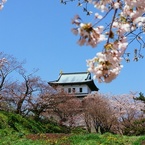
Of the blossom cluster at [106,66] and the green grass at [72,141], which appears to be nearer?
the blossom cluster at [106,66]

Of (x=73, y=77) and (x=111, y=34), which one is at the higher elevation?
(x=73, y=77)

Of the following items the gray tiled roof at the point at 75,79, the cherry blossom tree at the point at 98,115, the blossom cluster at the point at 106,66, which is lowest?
the blossom cluster at the point at 106,66

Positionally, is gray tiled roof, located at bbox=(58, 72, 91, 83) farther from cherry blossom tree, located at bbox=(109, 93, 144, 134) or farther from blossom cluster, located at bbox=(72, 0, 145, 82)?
blossom cluster, located at bbox=(72, 0, 145, 82)

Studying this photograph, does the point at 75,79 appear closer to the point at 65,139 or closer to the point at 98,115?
the point at 98,115

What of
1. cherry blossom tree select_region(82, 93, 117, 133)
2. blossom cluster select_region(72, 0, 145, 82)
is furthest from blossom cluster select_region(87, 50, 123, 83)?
cherry blossom tree select_region(82, 93, 117, 133)

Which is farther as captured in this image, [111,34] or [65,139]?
[65,139]

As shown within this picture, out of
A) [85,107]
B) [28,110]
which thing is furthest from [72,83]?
[28,110]

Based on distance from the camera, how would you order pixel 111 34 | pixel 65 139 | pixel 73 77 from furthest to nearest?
1. pixel 73 77
2. pixel 65 139
3. pixel 111 34

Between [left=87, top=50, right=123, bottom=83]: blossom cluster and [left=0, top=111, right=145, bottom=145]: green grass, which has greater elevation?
[left=0, top=111, right=145, bottom=145]: green grass

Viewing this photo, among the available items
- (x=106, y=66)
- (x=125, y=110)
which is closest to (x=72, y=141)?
(x=106, y=66)

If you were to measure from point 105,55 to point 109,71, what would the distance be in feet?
0.43

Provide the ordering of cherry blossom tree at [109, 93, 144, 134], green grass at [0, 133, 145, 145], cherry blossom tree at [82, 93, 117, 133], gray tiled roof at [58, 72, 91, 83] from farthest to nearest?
gray tiled roof at [58, 72, 91, 83], cherry blossom tree at [109, 93, 144, 134], cherry blossom tree at [82, 93, 117, 133], green grass at [0, 133, 145, 145]

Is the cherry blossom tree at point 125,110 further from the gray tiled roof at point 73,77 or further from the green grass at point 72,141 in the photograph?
the green grass at point 72,141

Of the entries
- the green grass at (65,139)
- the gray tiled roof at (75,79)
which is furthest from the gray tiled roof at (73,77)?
the green grass at (65,139)
